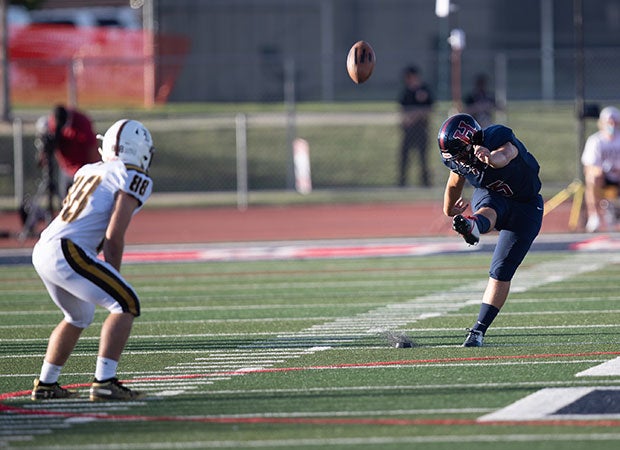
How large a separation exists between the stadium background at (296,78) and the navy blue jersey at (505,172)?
15.6 m

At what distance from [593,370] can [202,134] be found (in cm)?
1977

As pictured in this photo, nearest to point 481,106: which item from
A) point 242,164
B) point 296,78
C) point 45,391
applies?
point 242,164

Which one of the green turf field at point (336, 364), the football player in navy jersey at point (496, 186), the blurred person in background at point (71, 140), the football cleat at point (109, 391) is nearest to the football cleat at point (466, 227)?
the football player in navy jersey at point (496, 186)

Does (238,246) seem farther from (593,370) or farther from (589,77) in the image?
(589,77)

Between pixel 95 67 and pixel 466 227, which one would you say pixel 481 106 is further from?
pixel 466 227

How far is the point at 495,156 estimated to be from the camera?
8.77 meters

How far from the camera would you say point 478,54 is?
33219 mm

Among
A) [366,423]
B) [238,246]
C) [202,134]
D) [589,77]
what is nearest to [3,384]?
[366,423]

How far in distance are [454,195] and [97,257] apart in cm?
309

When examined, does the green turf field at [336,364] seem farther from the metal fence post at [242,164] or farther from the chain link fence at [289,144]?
the chain link fence at [289,144]

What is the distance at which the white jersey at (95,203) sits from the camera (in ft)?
24.1

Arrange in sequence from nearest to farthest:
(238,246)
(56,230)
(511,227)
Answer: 1. (56,230)
2. (511,227)
3. (238,246)

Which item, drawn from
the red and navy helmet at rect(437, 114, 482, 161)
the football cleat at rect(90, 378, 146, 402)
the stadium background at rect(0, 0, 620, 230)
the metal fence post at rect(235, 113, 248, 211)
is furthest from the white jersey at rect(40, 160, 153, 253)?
the stadium background at rect(0, 0, 620, 230)

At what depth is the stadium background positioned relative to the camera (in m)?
26.1
